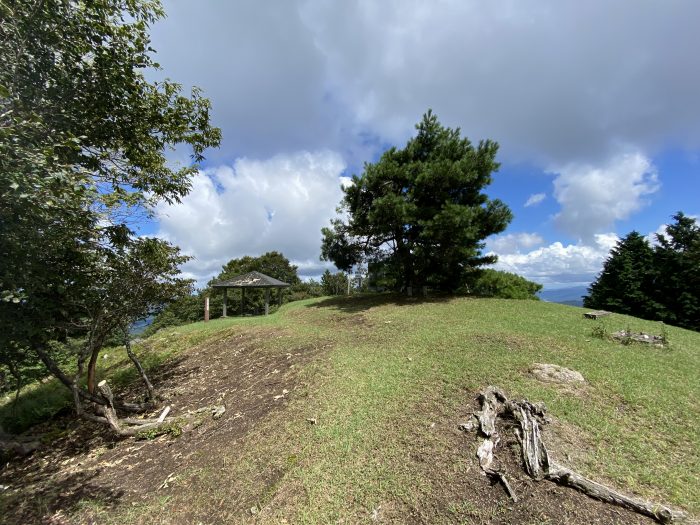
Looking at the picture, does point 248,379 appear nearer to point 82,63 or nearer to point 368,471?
point 368,471

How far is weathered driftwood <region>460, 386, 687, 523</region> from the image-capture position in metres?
2.43

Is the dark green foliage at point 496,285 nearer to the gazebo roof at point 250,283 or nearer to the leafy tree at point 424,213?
the leafy tree at point 424,213

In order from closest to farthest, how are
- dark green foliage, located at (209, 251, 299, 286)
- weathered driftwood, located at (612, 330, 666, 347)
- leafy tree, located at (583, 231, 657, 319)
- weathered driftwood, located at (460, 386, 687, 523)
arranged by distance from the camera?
weathered driftwood, located at (460, 386, 687, 523)
weathered driftwood, located at (612, 330, 666, 347)
leafy tree, located at (583, 231, 657, 319)
dark green foliage, located at (209, 251, 299, 286)

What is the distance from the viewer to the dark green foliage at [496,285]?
44.5 ft

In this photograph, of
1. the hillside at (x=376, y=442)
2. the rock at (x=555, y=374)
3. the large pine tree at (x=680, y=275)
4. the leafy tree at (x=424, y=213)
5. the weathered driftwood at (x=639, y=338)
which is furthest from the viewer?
the large pine tree at (x=680, y=275)

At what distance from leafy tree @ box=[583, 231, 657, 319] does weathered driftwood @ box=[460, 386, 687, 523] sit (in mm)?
18403

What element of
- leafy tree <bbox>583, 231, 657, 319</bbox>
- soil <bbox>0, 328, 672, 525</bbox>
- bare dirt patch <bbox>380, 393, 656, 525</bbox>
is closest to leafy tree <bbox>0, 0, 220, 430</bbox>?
soil <bbox>0, 328, 672, 525</bbox>

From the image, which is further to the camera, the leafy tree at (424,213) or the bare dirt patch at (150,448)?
the leafy tree at (424,213)

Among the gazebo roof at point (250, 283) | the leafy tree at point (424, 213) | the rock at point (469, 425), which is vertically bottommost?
the rock at point (469, 425)

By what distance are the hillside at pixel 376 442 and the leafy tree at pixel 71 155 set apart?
5.54 feet

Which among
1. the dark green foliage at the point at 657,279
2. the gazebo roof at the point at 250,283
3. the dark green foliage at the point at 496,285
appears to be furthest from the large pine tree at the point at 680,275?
the gazebo roof at the point at 250,283

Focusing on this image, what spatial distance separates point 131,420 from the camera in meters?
4.84

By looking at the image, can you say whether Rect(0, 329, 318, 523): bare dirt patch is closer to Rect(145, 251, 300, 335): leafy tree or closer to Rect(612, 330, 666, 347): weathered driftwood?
Rect(612, 330, 666, 347): weathered driftwood

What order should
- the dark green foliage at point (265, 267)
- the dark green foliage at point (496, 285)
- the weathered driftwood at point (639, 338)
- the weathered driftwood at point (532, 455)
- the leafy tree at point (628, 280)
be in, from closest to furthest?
the weathered driftwood at point (532, 455) → the weathered driftwood at point (639, 338) → the dark green foliage at point (496, 285) → the leafy tree at point (628, 280) → the dark green foliage at point (265, 267)
